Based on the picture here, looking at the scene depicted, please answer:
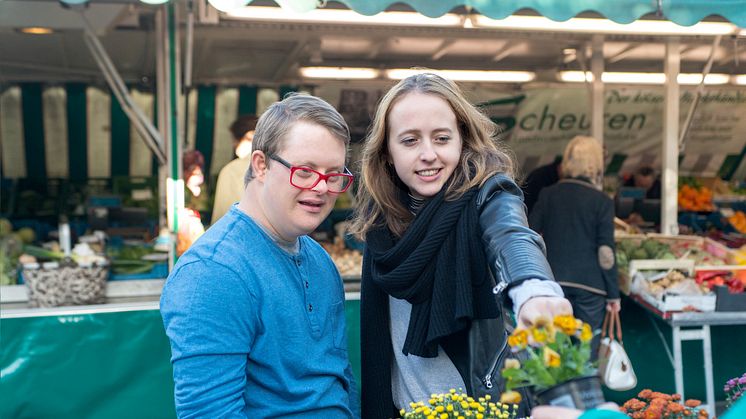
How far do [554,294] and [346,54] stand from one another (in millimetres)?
6447

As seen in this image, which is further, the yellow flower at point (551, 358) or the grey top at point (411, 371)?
the grey top at point (411, 371)

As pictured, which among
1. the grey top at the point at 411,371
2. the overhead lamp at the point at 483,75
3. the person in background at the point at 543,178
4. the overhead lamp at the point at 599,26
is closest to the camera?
the grey top at the point at 411,371

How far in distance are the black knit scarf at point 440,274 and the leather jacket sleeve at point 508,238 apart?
0.05m

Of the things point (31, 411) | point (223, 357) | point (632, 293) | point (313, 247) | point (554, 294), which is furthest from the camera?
point (632, 293)

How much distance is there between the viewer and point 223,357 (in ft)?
5.23

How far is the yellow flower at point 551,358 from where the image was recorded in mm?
1272

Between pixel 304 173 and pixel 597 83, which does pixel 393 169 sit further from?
pixel 597 83

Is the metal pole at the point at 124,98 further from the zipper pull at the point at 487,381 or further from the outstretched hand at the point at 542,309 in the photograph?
the outstretched hand at the point at 542,309

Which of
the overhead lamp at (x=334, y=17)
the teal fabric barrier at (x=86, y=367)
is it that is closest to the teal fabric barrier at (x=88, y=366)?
the teal fabric barrier at (x=86, y=367)

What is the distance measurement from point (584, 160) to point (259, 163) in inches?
144

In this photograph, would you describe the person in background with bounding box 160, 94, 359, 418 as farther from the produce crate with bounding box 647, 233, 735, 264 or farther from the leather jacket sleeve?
the produce crate with bounding box 647, 233, 735, 264

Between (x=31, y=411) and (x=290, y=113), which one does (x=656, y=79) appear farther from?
(x=290, y=113)

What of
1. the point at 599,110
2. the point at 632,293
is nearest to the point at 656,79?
the point at 599,110

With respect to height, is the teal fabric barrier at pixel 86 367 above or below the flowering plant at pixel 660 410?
below
